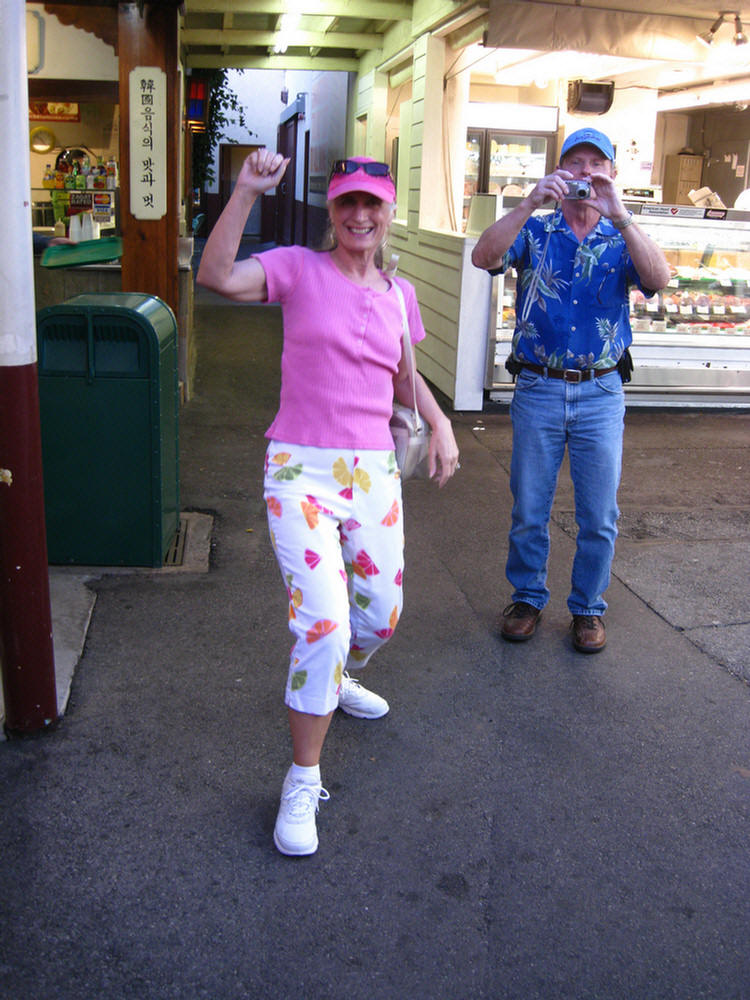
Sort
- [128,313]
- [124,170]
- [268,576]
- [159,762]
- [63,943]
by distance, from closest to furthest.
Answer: [63,943] < [159,762] < [128,313] < [268,576] < [124,170]

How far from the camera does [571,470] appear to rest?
4.12 m

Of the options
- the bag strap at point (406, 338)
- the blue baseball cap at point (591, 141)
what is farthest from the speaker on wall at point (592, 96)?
the bag strap at point (406, 338)

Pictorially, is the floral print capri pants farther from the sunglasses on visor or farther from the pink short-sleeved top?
the sunglasses on visor

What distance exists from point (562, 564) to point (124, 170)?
14.5 ft

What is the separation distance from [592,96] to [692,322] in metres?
5.08

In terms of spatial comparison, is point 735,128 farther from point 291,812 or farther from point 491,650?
point 291,812

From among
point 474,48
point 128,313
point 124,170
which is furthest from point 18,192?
point 474,48

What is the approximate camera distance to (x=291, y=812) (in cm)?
279

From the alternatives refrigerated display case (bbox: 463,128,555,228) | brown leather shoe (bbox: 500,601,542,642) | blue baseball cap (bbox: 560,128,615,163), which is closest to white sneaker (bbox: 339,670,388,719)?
brown leather shoe (bbox: 500,601,542,642)

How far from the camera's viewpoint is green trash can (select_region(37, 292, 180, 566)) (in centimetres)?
450

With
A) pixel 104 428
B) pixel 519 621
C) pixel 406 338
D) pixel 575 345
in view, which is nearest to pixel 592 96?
pixel 575 345

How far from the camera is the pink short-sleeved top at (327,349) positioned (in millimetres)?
2803

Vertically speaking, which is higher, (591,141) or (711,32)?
(711,32)

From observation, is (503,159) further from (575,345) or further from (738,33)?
(575,345)
